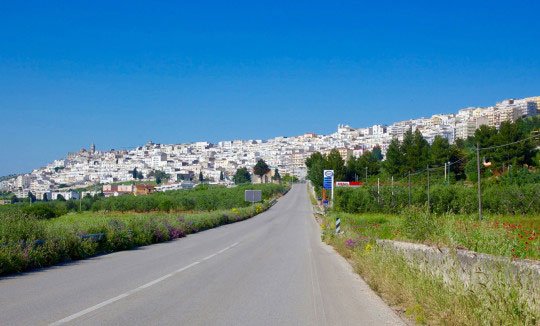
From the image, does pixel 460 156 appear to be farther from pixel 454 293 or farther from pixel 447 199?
pixel 454 293

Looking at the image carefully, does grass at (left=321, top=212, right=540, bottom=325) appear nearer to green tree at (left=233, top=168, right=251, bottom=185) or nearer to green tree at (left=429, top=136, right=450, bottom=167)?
green tree at (left=429, top=136, right=450, bottom=167)

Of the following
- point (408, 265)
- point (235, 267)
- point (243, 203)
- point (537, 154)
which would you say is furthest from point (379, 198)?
point (408, 265)

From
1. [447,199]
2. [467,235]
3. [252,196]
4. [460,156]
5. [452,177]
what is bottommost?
[252,196]

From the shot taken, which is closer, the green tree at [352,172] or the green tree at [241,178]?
the green tree at [352,172]

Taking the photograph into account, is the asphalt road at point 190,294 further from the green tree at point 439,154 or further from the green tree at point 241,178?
the green tree at point 241,178

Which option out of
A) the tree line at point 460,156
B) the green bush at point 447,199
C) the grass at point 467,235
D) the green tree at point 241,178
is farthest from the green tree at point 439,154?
the green tree at point 241,178

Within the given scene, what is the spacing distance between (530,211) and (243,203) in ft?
133

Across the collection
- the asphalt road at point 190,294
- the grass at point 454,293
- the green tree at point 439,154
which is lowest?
the asphalt road at point 190,294

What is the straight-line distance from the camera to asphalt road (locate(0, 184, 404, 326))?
7.07 meters

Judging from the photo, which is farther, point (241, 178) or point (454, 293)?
point (241, 178)

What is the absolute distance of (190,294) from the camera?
8.95 meters

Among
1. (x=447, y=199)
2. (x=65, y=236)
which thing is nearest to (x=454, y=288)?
(x=65, y=236)

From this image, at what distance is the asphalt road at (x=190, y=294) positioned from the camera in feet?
23.2

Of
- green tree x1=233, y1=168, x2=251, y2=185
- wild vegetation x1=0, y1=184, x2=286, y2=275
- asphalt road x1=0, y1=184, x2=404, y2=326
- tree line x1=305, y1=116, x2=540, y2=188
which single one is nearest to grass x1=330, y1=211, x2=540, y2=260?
asphalt road x1=0, y1=184, x2=404, y2=326
